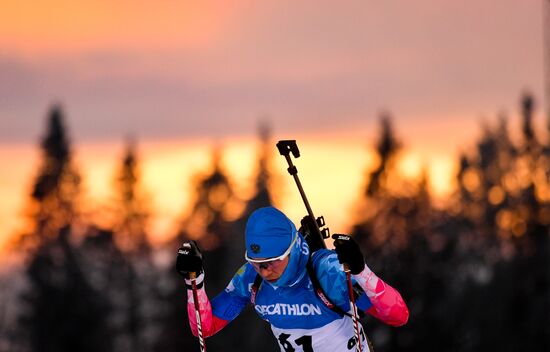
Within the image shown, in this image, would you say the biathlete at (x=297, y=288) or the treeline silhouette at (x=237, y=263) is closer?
the biathlete at (x=297, y=288)

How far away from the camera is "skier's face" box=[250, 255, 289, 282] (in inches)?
384

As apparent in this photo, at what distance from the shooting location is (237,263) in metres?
51.9

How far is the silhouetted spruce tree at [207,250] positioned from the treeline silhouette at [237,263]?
84 mm

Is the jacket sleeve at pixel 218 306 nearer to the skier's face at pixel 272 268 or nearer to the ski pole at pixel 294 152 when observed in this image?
the skier's face at pixel 272 268

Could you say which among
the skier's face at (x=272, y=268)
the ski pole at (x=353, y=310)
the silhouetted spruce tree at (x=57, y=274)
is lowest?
the silhouetted spruce tree at (x=57, y=274)

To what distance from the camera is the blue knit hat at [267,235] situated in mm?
9664

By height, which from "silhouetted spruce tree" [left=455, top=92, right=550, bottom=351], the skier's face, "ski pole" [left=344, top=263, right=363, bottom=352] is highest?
the skier's face

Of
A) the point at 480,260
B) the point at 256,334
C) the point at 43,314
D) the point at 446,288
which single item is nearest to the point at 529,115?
the point at 480,260

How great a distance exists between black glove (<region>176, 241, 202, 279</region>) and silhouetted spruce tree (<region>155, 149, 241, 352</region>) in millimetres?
37871

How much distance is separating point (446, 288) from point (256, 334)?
9918 mm

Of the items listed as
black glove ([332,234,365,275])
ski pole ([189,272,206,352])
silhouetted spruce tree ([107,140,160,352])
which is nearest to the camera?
black glove ([332,234,365,275])

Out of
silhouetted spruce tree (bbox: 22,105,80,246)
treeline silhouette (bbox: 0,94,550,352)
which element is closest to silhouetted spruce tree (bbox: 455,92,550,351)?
treeline silhouette (bbox: 0,94,550,352)

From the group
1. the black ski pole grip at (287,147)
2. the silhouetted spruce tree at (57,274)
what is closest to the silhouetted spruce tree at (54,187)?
the silhouetted spruce tree at (57,274)

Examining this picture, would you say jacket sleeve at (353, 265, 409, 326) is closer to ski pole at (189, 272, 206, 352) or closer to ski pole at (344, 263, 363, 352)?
ski pole at (344, 263, 363, 352)
